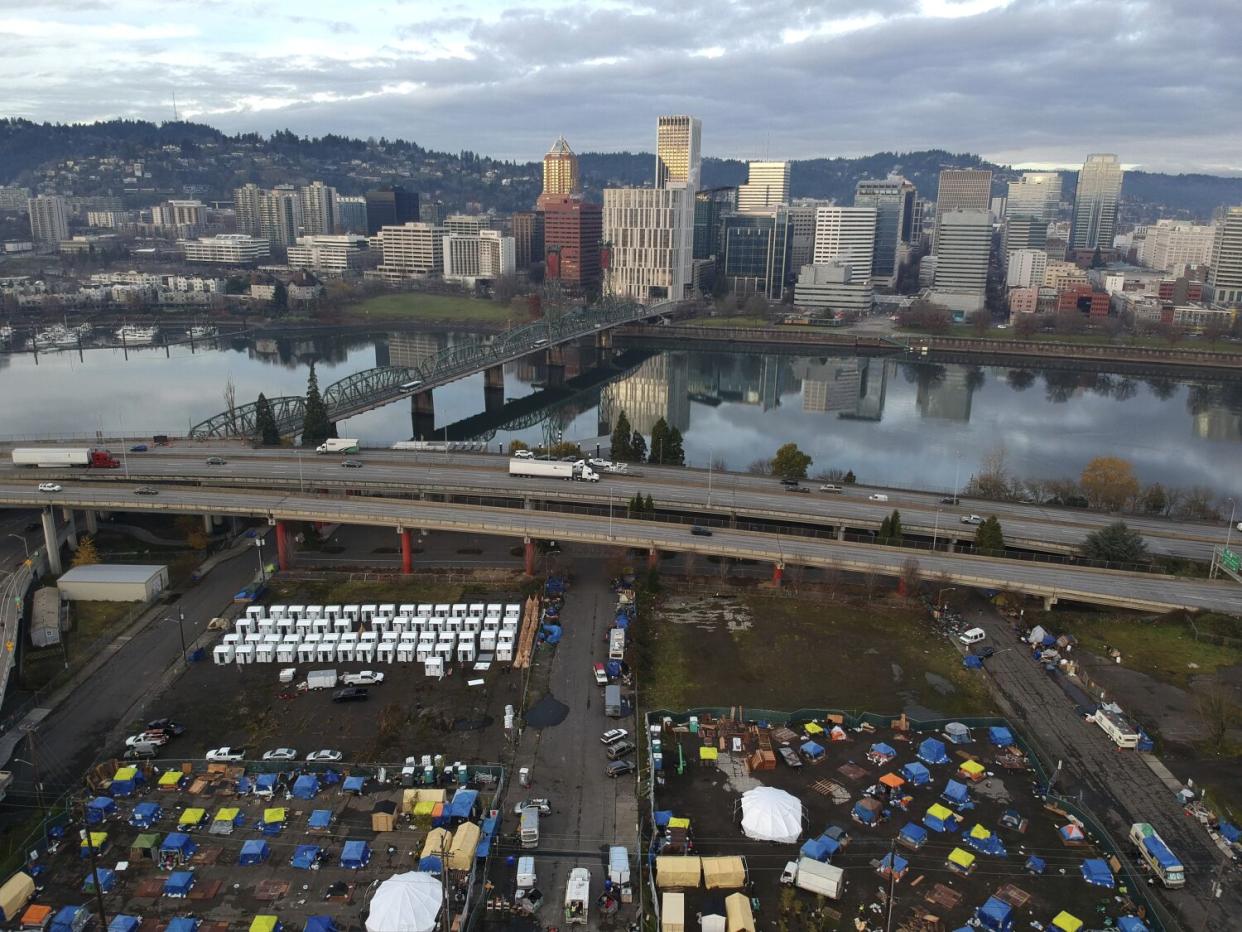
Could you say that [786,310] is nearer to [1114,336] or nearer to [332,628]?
[1114,336]

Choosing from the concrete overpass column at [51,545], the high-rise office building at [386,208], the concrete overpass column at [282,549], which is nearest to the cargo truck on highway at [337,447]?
the concrete overpass column at [282,549]

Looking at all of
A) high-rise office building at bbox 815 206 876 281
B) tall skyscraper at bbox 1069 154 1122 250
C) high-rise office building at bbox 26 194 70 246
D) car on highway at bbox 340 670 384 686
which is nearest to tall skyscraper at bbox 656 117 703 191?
high-rise office building at bbox 815 206 876 281

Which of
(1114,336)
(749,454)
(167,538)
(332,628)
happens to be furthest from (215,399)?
(1114,336)

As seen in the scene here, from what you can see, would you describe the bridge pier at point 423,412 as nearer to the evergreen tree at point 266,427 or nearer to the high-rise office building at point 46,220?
the evergreen tree at point 266,427

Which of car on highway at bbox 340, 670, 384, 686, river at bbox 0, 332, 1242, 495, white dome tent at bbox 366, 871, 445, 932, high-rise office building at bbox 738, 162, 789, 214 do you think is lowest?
river at bbox 0, 332, 1242, 495

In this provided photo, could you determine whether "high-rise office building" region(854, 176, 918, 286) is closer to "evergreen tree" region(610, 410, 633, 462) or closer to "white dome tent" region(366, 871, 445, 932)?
"evergreen tree" region(610, 410, 633, 462)

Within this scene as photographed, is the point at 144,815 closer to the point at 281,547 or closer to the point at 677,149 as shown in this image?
the point at 281,547
